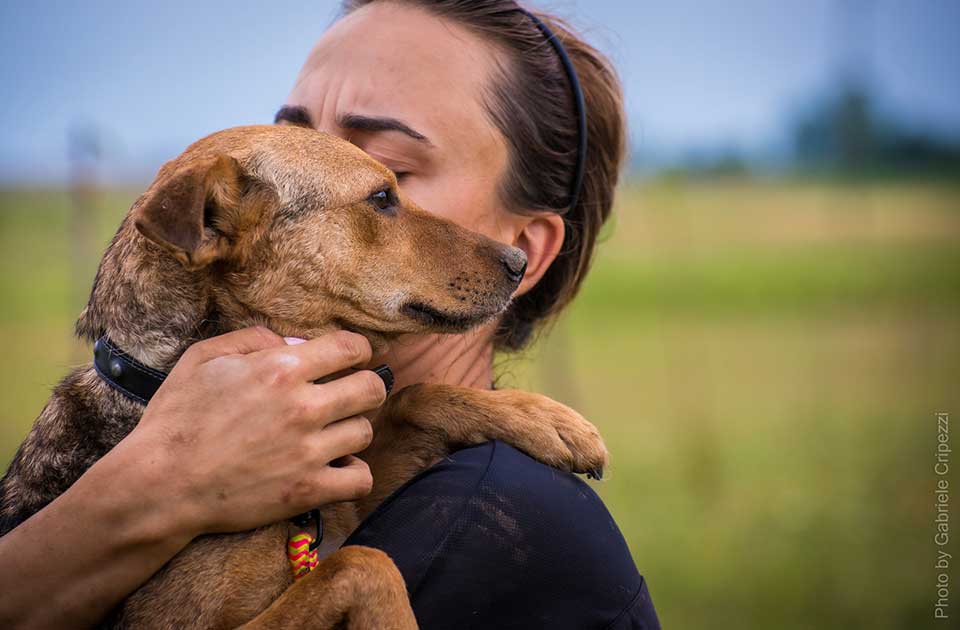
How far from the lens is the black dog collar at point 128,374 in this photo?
8.73 ft

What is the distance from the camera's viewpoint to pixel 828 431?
40.8 feet

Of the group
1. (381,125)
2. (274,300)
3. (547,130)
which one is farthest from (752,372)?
(274,300)

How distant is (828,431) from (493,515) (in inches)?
443

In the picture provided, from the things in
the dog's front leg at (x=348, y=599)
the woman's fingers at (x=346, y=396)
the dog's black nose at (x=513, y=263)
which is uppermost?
the dog's black nose at (x=513, y=263)

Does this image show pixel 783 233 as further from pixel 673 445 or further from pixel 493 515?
pixel 493 515

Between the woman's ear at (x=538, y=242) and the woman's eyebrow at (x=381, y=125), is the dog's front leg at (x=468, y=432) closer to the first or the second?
the woman's ear at (x=538, y=242)

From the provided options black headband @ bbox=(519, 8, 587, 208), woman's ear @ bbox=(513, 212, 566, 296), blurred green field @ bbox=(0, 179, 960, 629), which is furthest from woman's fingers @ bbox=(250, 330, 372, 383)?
black headband @ bbox=(519, 8, 587, 208)

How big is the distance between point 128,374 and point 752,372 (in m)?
15.4

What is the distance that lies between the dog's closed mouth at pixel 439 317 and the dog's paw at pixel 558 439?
1.03 feet

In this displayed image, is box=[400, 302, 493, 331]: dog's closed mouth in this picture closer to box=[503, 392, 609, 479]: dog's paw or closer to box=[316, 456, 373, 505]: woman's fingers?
box=[503, 392, 609, 479]: dog's paw

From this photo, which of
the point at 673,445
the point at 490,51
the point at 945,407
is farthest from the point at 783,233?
the point at 490,51

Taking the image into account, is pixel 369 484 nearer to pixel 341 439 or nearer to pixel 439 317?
pixel 341 439

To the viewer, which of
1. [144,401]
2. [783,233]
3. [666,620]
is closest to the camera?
[144,401]

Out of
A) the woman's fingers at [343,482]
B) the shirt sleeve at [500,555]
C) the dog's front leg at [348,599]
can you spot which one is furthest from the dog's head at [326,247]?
the dog's front leg at [348,599]
